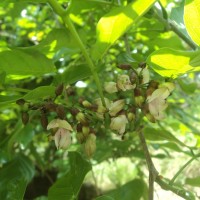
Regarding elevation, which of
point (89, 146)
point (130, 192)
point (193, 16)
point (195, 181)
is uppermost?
point (193, 16)

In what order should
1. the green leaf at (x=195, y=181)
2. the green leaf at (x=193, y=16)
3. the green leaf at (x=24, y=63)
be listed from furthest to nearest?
the green leaf at (x=195, y=181), the green leaf at (x=24, y=63), the green leaf at (x=193, y=16)

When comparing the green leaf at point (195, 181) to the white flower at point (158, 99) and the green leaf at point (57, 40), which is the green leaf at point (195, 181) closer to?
the white flower at point (158, 99)

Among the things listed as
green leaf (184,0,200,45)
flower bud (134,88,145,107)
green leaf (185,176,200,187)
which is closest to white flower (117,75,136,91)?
flower bud (134,88,145,107)

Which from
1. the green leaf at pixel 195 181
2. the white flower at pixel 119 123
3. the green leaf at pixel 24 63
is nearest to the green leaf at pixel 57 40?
the green leaf at pixel 24 63

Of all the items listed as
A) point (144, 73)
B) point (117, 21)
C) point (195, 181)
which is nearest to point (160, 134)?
point (195, 181)

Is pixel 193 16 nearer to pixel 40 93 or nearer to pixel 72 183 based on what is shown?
pixel 40 93

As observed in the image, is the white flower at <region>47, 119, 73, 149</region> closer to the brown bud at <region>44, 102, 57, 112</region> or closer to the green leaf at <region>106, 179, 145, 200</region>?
the brown bud at <region>44, 102, 57, 112</region>
